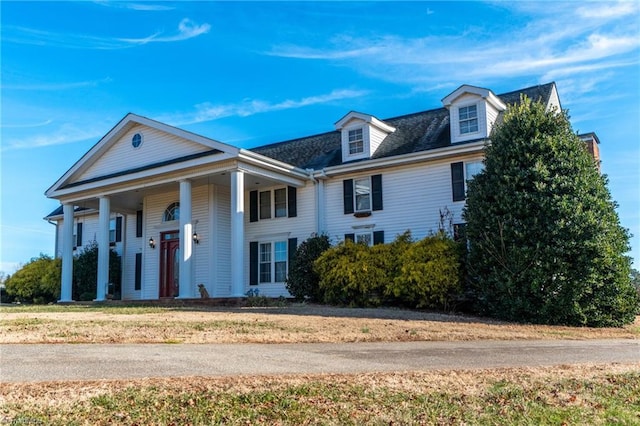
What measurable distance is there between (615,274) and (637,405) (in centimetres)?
903

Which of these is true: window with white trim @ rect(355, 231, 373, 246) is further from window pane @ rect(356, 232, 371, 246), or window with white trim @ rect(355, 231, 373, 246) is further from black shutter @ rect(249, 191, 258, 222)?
black shutter @ rect(249, 191, 258, 222)

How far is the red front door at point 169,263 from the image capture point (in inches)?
925

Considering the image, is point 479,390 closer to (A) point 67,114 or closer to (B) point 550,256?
(B) point 550,256

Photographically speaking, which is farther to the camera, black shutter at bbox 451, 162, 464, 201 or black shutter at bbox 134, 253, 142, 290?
Answer: black shutter at bbox 134, 253, 142, 290

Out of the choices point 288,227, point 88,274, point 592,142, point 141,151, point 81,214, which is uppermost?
point 141,151

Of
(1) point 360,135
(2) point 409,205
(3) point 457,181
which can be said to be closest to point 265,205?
(1) point 360,135

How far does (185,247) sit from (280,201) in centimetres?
445

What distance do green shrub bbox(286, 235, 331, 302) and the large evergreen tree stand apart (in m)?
6.16

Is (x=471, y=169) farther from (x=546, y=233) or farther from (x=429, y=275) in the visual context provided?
(x=546, y=233)

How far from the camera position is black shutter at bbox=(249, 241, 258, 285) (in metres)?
22.2

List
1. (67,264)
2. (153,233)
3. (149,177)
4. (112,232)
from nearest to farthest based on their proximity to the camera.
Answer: (149,177)
(67,264)
(153,233)
(112,232)

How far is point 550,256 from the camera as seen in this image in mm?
13445

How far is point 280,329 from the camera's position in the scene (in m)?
10.7

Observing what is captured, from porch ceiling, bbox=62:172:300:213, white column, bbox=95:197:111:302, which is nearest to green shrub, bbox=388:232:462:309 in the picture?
porch ceiling, bbox=62:172:300:213
